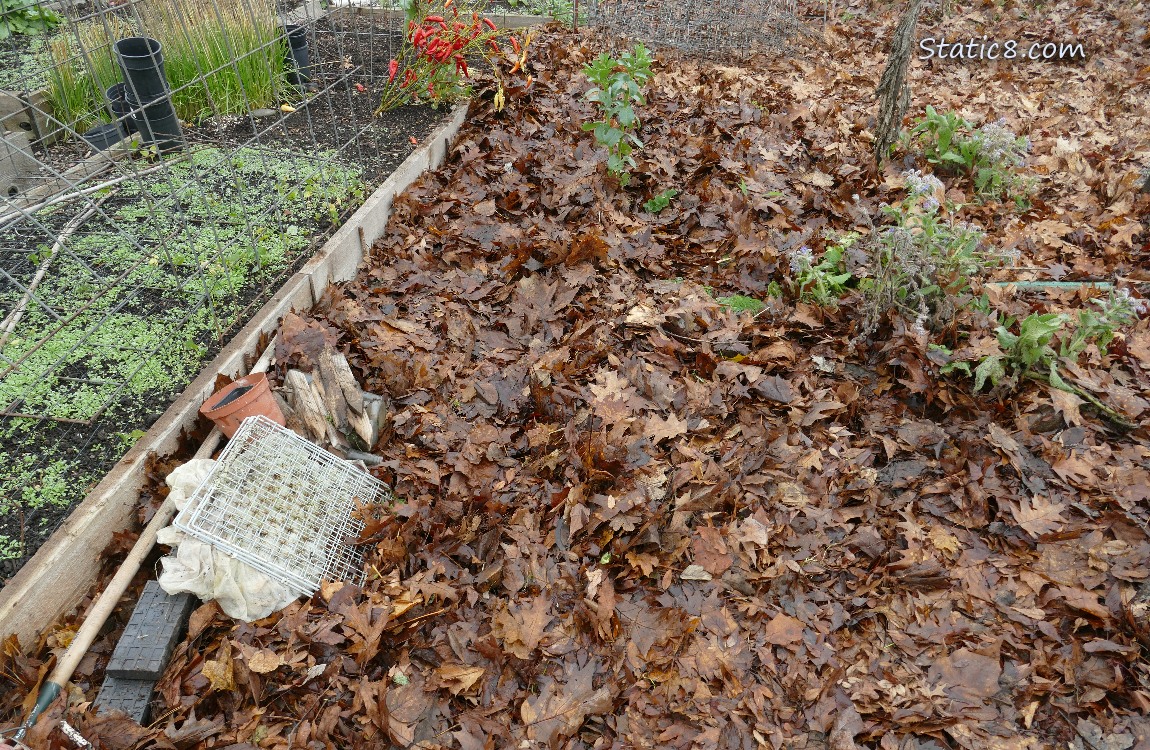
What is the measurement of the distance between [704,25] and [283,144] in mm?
4886

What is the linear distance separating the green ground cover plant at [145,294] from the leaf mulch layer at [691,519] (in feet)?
1.52

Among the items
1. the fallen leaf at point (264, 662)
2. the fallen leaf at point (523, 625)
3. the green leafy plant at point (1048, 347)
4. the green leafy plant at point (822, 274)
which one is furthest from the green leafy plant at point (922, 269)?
the fallen leaf at point (264, 662)

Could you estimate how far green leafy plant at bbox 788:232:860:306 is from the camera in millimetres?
3836

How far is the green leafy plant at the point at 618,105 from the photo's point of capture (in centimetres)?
479

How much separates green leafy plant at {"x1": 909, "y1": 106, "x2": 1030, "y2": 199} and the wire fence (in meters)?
4.04

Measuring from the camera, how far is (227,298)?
3.69 metres

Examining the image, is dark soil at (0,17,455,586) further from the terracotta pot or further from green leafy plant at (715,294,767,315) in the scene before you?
green leafy plant at (715,294,767,315)

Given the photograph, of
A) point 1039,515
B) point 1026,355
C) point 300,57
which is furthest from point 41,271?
point 1026,355

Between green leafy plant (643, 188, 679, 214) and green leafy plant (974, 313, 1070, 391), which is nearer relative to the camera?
green leafy plant (974, 313, 1070, 391)

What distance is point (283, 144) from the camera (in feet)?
16.4

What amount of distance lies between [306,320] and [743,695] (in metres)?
2.93

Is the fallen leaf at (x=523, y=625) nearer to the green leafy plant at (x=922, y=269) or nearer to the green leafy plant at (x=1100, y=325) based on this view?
the green leafy plant at (x=922, y=269)

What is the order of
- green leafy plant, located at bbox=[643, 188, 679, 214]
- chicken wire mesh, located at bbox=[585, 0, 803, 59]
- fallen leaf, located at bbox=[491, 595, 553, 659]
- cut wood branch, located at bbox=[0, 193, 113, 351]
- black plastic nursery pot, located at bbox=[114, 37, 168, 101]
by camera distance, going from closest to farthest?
fallen leaf, located at bbox=[491, 595, 553, 659] < cut wood branch, located at bbox=[0, 193, 113, 351] < black plastic nursery pot, located at bbox=[114, 37, 168, 101] < green leafy plant, located at bbox=[643, 188, 679, 214] < chicken wire mesh, located at bbox=[585, 0, 803, 59]

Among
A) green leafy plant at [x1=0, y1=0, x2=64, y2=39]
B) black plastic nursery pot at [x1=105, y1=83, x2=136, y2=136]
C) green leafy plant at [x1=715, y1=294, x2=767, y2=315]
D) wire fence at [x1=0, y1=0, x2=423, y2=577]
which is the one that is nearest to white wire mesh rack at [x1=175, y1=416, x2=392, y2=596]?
wire fence at [x1=0, y1=0, x2=423, y2=577]
